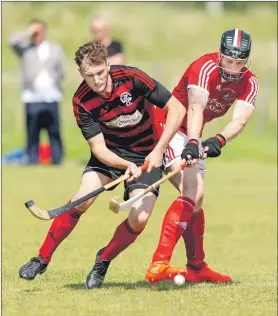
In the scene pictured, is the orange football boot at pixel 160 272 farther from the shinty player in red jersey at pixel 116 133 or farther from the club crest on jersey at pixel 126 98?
the club crest on jersey at pixel 126 98

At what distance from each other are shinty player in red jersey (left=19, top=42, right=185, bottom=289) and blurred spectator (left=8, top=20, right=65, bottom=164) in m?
11.4

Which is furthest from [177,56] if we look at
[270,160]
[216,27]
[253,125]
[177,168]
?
[177,168]

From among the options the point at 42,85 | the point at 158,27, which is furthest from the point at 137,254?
the point at 158,27

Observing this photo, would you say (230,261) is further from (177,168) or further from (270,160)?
(270,160)

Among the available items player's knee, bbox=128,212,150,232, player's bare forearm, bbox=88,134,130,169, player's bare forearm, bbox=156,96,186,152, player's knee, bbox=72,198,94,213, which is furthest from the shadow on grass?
player's bare forearm, bbox=156,96,186,152

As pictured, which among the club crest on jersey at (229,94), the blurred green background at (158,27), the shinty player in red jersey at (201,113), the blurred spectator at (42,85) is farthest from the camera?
the blurred green background at (158,27)

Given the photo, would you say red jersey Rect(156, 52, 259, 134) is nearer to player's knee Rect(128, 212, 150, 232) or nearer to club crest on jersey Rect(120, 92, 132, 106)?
club crest on jersey Rect(120, 92, 132, 106)

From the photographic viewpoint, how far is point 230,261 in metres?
10.2

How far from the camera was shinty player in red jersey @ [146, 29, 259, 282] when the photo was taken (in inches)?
304

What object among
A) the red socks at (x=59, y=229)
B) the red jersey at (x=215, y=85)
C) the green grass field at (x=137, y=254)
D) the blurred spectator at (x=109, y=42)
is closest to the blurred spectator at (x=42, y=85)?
the green grass field at (x=137, y=254)

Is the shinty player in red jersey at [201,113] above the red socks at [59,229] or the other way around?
above

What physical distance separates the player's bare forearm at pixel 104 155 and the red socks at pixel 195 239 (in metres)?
1.11

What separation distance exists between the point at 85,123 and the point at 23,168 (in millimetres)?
11643

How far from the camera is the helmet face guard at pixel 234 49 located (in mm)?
7734
